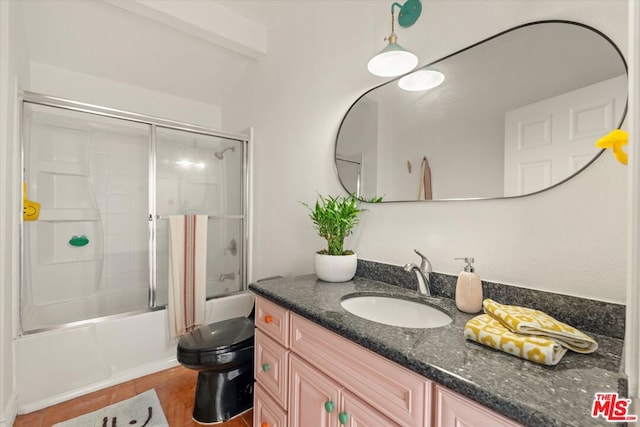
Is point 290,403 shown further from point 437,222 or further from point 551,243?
point 551,243

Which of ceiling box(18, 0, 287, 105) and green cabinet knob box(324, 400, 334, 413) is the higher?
ceiling box(18, 0, 287, 105)

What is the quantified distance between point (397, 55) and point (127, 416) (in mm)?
2284

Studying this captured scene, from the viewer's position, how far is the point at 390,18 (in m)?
1.36

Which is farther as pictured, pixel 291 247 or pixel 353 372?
pixel 291 247

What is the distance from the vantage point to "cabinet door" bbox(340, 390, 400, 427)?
0.73 meters

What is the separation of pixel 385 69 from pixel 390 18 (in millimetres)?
280

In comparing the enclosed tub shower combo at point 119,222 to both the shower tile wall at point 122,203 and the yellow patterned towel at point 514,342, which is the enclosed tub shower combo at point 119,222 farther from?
the yellow patterned towel at point 514,342

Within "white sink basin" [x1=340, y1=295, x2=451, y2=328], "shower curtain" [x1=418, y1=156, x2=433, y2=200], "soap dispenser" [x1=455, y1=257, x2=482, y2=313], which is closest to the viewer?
"soap dispenser" [x1=455, y1=257, x2=482, y2=313]

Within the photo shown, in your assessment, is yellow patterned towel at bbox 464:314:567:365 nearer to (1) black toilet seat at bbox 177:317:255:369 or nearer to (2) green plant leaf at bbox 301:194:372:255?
(2) green plant leaf at bbox 301:194:372:255

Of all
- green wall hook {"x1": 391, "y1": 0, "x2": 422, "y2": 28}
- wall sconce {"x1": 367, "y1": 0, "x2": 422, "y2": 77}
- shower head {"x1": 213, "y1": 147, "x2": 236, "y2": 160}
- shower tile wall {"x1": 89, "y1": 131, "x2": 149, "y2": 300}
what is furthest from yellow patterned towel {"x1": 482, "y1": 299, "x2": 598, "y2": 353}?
shower tile wall {"x1": 89, "y1": 131, "x2": 149, "y2": 300}

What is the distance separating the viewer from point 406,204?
4.26ft

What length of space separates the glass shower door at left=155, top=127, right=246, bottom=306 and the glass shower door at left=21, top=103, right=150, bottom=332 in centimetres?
22

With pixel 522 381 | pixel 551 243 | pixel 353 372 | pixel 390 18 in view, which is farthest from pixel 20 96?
pixel 551 243

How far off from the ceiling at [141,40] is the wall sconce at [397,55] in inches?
50.1
